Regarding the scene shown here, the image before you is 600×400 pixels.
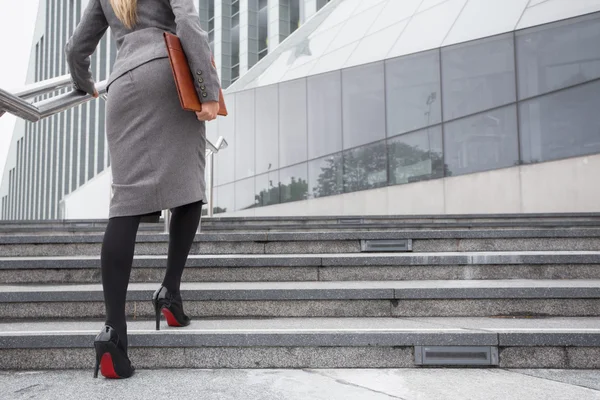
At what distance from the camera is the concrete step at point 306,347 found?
2.27 meters

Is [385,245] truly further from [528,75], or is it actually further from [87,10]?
[528,75]

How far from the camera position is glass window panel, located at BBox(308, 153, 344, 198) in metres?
12.4

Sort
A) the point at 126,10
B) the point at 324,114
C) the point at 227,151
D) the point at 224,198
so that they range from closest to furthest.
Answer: the point at 126,10
the point at 324,114
the point at 227,151
the point at 224,198

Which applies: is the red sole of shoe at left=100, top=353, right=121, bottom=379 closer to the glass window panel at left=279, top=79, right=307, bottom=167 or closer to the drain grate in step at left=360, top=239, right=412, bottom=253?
the drain grate in step at left=360, top=239, right=412, bottom=253

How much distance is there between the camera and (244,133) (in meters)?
15.6

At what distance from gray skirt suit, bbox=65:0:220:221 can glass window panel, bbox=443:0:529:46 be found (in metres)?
8.90

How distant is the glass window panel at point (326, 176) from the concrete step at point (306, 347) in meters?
10.0

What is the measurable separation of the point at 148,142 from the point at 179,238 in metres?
0.45

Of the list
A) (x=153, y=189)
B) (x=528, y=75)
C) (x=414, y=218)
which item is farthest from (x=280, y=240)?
(x=528, y=75)

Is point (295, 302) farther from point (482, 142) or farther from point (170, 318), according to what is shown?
point (482, 142)

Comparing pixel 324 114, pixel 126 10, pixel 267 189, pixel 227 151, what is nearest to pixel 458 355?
pixel 126 10

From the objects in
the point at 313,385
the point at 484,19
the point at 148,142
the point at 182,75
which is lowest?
the point at 313,385

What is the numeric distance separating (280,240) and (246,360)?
1.67 m

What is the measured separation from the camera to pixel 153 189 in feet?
7.24
